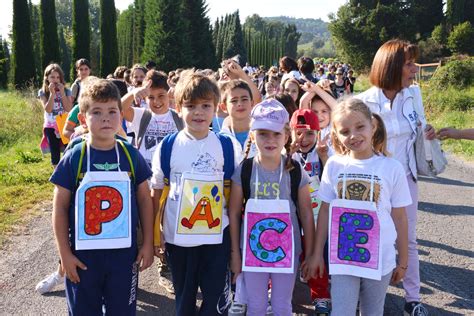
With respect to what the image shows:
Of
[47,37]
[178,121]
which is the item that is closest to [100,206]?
[178,121]

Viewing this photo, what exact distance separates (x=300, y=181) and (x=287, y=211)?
237 millimetres

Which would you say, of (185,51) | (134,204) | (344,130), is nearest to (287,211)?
(344,130)

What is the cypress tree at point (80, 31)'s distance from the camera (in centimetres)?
2858

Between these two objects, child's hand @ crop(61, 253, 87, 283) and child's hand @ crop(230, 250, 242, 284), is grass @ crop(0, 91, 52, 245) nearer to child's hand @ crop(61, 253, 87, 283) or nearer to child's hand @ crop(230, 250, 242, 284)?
child's hand @ crop(61, 253, 87, 283)

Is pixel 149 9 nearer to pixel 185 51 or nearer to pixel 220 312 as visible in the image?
pixel 185 51

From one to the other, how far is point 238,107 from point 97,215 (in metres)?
1.64

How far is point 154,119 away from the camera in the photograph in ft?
14.2

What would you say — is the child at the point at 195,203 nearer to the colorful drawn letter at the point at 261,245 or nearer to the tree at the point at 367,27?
the colorful drawn letter at the point at 261,245

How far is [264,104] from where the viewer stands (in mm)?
3121

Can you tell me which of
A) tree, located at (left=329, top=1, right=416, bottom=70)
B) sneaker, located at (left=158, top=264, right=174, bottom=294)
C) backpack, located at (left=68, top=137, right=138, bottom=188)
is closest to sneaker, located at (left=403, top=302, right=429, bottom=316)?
sneaker, located at (left=158, top=264, right=174, bottom=294)

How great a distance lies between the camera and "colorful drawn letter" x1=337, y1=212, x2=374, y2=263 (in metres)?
2.84

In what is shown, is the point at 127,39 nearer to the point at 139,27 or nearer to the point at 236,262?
the point at 139,27

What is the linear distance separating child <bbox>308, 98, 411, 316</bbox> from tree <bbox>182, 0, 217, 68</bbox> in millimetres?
33387

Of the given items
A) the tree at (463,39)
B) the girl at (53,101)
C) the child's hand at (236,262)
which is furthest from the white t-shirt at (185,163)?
the tree at (463,39)
